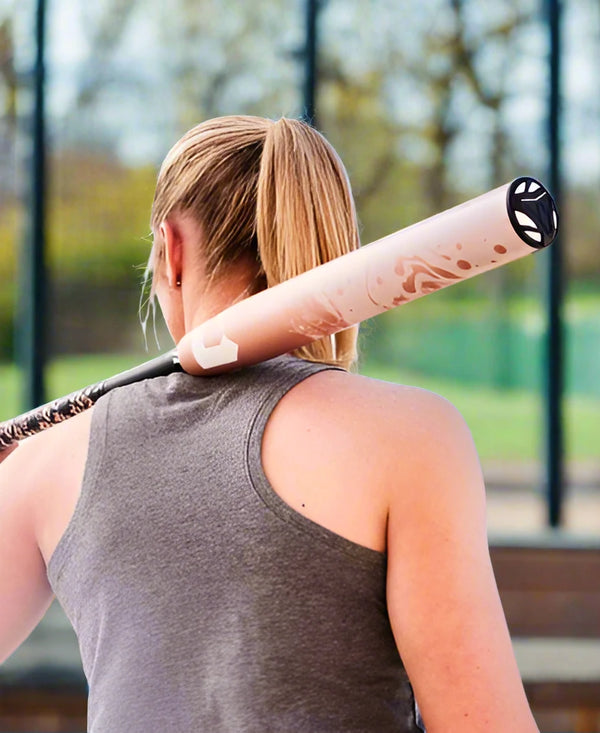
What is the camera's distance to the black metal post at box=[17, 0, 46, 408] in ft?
12.1

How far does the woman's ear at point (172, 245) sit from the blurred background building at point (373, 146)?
2968 millimetres

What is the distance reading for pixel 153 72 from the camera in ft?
Result: 12.4

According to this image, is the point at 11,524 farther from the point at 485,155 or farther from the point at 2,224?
the point at 485,155

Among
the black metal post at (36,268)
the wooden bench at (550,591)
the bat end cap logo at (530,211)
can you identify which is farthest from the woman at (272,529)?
the black metal post at (36,268)

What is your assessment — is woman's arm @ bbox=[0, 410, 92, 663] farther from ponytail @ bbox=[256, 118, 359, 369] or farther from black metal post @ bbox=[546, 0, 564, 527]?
black metal post @ bbox=[546, 0, 564, 527]

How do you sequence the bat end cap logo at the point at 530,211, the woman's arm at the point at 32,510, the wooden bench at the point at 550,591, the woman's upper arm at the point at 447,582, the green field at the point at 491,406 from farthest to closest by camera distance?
the green field at the point at 491,406 < the wooden bench at the point at 550,591 < the woman's arm at the point at 32,510 < the woman's upper arm at the point at 447,582 < the bat end cap logo at the point at 530,211

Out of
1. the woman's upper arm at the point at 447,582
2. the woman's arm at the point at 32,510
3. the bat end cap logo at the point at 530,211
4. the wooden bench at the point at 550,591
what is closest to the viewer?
the bat end cap logo at the point at 530,211

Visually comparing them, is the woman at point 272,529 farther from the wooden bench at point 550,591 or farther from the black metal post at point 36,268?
the black metal post at point 36,268

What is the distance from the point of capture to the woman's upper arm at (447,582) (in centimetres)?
72

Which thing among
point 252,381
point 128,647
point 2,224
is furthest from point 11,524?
point 2,224

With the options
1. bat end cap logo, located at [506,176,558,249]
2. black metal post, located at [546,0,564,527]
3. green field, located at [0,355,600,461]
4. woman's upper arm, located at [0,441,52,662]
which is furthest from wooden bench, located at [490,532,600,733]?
bat end cap logo, located at [506,176,558,249]

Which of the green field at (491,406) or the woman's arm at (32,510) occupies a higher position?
the woman's arm at (32,510)

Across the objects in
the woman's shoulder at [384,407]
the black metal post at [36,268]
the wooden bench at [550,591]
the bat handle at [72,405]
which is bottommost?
the wooden bench at [550,591]

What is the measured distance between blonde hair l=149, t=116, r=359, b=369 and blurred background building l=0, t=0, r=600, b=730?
9.74 feet
